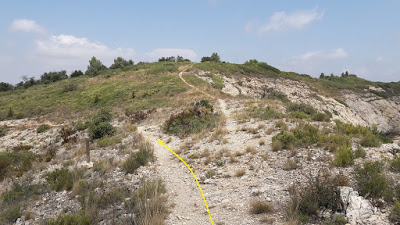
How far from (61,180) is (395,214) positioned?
10.7 metres

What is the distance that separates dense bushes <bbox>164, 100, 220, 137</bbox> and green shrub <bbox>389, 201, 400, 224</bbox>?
11265 millimetres

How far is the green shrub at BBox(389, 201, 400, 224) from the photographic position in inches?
203

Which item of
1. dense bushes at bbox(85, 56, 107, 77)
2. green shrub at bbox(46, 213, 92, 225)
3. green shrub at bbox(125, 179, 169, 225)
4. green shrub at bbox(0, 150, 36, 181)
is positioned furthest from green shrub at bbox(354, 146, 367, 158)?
dense bushes at bbox(85, 56, 107, 77)

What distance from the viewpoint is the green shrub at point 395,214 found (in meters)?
5.17

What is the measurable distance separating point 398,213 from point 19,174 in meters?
15.1

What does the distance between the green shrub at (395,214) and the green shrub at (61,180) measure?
10.1 m

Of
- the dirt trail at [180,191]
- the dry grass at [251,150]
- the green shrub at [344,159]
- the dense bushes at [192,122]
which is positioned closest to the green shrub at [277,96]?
the dense bushes at [192,122]

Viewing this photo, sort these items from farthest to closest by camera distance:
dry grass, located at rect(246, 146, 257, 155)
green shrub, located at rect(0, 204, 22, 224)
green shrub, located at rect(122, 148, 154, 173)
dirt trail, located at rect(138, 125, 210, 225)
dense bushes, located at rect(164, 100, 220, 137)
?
dense bushes, located at rect(164, 100, 220, 137)
dry grass, located at rect(246, 146, 257, 155)
green shrub, located at rect(122, 148, 154, 173)
green shrub, located at rect(0, 204, 22, 224)
dirt trail, located at rect(138, 125, 210, 225)

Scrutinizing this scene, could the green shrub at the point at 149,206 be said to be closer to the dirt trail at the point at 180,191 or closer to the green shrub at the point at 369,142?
the dirt trail at the point at 180,191

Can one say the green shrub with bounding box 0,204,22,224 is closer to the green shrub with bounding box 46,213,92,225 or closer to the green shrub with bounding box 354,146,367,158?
the green shrub with bounding box 46,213,92,225

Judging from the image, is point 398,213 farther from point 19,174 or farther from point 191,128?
point 19,174

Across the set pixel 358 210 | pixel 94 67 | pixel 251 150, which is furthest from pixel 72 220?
pixel 94 67

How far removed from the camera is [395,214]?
5.23m

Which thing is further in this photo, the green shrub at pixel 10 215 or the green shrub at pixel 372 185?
the green shrub at pixel 10 215
